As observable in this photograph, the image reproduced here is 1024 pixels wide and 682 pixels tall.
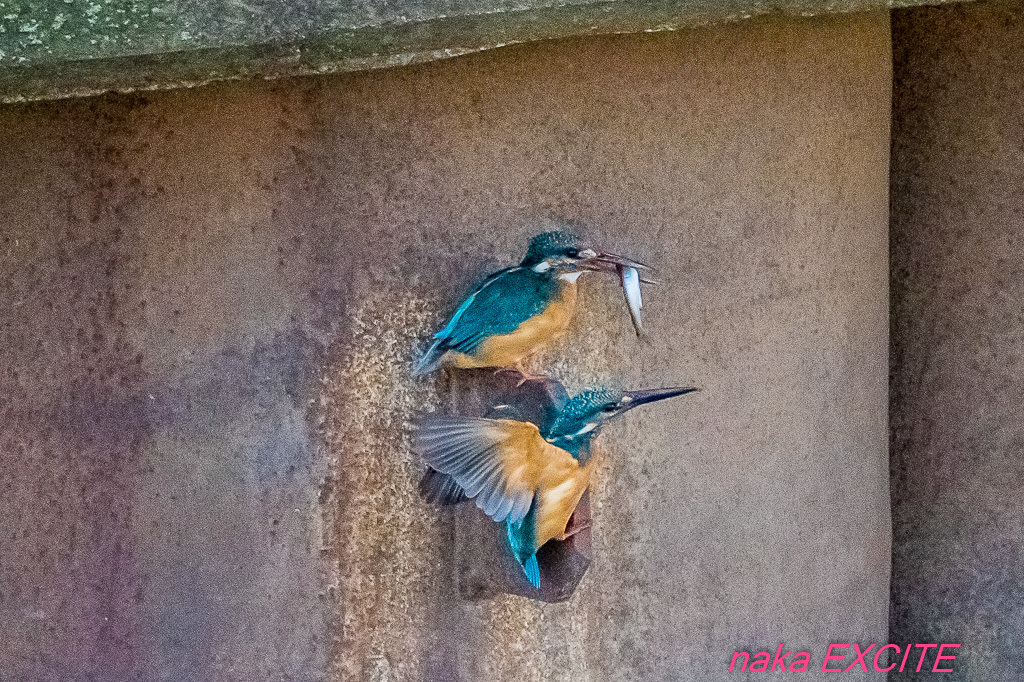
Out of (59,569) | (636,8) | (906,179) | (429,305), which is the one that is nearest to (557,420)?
(429,305)

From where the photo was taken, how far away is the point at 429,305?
5.84ft

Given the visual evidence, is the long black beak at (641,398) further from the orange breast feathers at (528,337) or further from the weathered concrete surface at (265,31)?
the weathered concrete surface at (265,31)

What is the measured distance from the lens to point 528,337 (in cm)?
167

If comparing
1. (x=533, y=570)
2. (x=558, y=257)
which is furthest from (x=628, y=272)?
(x=533, y=570)

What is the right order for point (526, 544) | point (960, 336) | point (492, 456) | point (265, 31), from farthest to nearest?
1. point (960, 336)
2. point (526, 544)
3. point (492, 456)
4. point (265, 31)

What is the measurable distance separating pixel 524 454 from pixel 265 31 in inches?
24.3

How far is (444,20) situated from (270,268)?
47cm

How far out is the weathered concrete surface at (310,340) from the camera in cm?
174

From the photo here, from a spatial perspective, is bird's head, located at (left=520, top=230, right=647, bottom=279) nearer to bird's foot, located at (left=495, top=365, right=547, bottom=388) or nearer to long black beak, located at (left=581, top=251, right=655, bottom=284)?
long black beak, located at (left=581, top=251, right=655, bottom=284)

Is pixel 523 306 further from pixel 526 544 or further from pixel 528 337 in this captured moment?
pixel 526 544

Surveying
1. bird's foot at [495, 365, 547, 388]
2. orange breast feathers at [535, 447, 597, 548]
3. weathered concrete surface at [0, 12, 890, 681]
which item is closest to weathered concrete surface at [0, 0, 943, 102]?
weathered concrete surface at [0, 12, 890, 681]

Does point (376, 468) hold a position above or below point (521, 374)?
below

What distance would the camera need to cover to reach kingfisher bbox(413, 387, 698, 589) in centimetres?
162

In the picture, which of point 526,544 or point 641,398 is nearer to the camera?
point 641,398
